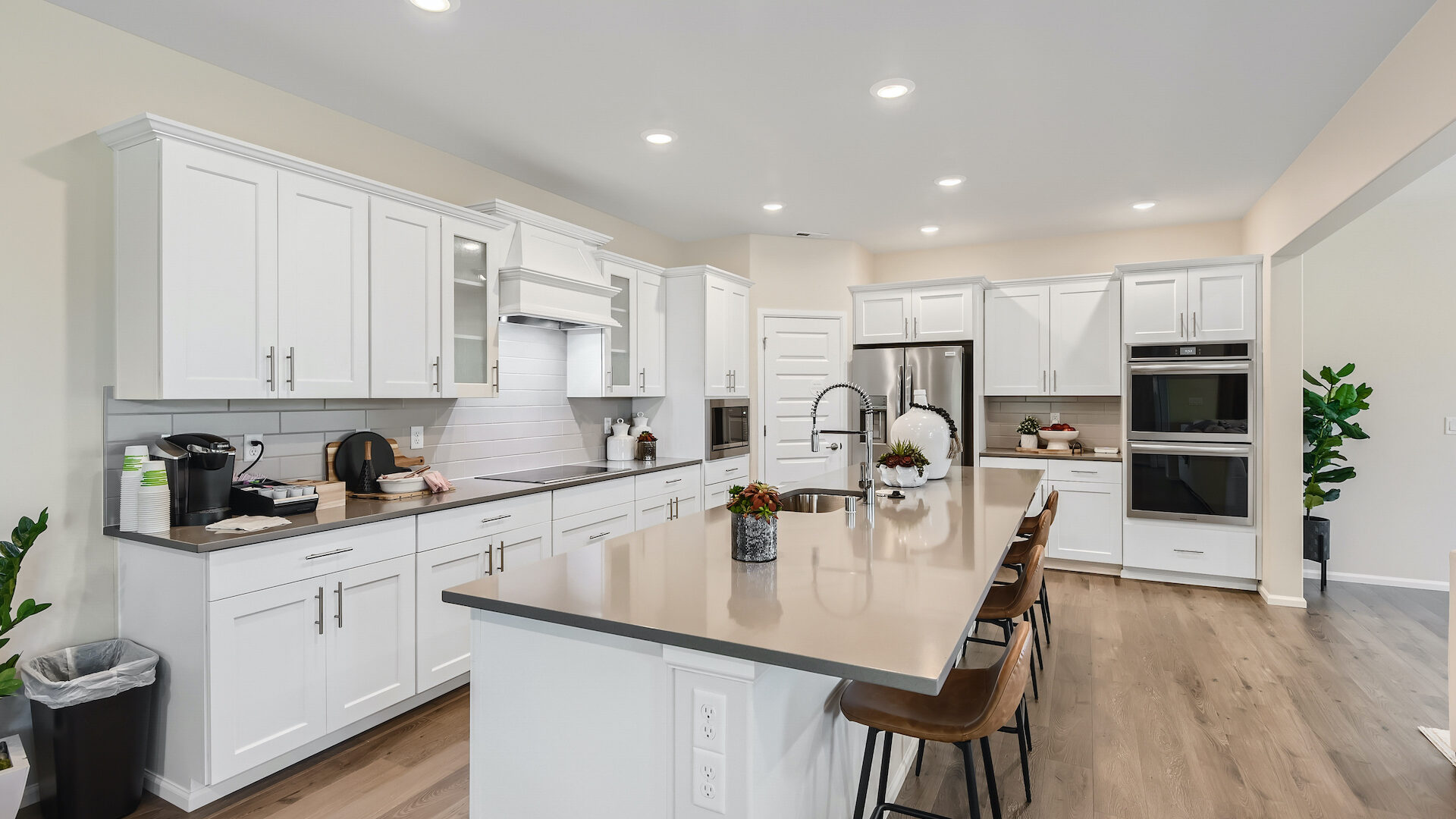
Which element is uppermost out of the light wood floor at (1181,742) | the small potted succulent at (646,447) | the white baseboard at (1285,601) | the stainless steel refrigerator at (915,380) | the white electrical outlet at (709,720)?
the stainless steel refrigerator at (915,380)

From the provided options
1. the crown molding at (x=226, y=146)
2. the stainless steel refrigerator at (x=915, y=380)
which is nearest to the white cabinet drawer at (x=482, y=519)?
the crown molding at (x=226, y=146)

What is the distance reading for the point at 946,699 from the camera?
1.78m

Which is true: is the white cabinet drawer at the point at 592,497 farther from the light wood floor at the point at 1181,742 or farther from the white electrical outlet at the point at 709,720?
the white electrical outlet at the point at 709,720

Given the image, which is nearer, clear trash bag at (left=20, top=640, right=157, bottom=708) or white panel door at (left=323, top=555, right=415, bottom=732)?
clear trash bag at (left=20, top=640, right=157, bottom=708)

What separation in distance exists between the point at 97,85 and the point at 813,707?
3105mm

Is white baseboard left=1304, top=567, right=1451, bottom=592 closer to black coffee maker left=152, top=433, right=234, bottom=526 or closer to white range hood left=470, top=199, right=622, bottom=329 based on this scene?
white range hood left=470, top=199, right=622, bottom=329

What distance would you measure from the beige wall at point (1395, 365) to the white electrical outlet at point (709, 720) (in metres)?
5.73

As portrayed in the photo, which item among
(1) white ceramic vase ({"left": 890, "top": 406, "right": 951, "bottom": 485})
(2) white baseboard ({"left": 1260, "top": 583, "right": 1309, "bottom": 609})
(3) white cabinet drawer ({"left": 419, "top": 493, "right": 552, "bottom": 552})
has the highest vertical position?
(1) white ceramic vase ({"left": 890, "top": 406, "right": 951, "bottom": 485})

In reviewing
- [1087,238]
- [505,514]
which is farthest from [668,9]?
Result: [1087,238]

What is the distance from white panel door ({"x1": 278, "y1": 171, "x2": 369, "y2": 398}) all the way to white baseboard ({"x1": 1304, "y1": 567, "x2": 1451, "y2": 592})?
6402 mm

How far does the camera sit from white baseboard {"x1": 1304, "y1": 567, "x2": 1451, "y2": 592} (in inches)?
192

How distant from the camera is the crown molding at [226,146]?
2.32 m

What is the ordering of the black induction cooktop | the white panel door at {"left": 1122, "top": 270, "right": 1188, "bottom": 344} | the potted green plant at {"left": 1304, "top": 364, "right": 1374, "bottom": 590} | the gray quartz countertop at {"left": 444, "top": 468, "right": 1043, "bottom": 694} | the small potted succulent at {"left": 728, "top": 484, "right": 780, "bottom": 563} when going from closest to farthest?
the gray quartz countertop at {"left": 444, "top": 468, "right": 1043, "bottom": 694}
the small potted succulent at {"left": 728, "top": 484, "right": 780, "bottom": 563}
the black induction cooktop
the potted green plant at {"left": 1304, "top": 364, "right": 1374, "bottom": 590}
the white panel door at {"left": 1122, "top": 270, "right": 1188, "bottom": 344}

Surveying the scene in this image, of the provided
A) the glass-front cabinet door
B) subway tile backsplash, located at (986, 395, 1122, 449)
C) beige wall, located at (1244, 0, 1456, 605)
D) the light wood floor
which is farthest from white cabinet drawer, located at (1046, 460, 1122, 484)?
the glass-front cabinet door
